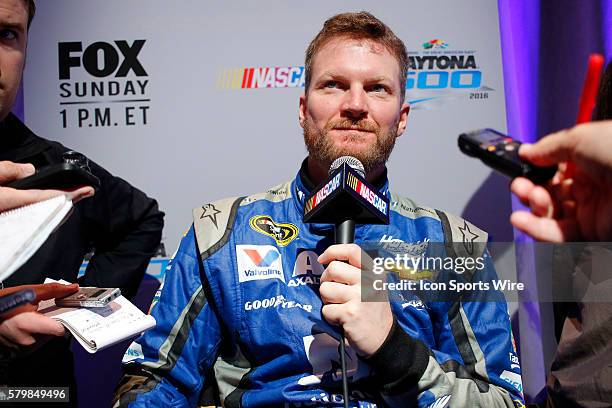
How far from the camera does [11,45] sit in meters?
1.49

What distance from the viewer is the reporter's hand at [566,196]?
649 mm

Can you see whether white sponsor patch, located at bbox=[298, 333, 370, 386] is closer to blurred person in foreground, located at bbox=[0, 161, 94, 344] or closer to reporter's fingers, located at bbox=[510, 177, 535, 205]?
blurred person in foreground, located at bbox=[0, 161, 94, 344]

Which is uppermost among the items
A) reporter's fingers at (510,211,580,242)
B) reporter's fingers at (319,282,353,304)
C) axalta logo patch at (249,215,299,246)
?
axalta logo patch at (249,215,299,246)

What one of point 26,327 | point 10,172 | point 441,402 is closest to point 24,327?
point 26,327

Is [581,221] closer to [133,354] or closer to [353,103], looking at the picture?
[353,103]

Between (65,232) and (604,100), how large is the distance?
1.30 meters

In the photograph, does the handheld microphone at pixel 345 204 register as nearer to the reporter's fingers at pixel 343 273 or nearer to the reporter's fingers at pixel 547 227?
the reporter's fingers at pixel 343 273

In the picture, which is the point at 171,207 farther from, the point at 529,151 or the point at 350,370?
the point at 529,151

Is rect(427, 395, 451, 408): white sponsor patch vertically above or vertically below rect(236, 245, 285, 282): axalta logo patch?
below

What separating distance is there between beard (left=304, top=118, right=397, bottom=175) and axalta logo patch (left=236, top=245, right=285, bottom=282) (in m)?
0.24

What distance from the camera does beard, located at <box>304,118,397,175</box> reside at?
135 centimetres

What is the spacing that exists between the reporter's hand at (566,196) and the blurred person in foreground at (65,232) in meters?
1.10

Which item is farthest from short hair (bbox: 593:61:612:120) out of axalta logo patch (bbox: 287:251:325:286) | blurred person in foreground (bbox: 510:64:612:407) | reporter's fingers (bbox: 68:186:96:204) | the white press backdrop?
reporter's fingers (bbox: 68:186:96:204)

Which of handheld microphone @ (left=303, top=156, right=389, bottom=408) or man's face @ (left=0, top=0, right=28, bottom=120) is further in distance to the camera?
man's face @ (left=0, top=0, right=28, bottom=120)
